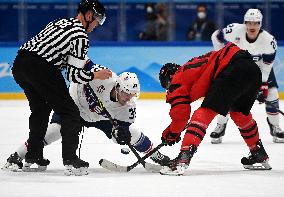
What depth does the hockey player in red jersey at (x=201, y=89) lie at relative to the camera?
5.11 metres

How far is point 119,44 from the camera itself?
38.0 ft

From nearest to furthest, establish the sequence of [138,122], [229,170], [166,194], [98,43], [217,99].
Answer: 1. [166,194]
2. [217,99]
3. [229,170]
4. [138,122]
5. [98,43]

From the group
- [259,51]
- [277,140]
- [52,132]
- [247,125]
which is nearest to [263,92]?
[259,51]

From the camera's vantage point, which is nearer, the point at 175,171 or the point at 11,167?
the point at 175,171

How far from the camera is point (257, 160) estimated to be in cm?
548

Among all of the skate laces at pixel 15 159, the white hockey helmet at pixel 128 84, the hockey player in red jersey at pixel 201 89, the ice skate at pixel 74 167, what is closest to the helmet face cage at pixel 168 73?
the hockey player in red jersey at pixel 201 89

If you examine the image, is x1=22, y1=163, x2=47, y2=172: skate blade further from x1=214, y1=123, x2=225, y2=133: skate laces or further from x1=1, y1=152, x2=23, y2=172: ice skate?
x1=214, y1=123, x2=225, y2=133: skate laces

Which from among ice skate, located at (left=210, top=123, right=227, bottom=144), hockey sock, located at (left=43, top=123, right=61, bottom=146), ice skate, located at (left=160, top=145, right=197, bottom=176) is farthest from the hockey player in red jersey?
ice skate, located at (left=210, top=123, right=227, bottom=144)

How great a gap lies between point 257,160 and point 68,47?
1430mm

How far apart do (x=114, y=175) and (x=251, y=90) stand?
3.30 ft

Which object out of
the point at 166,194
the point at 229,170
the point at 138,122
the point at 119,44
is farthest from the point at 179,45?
the point at 166,194

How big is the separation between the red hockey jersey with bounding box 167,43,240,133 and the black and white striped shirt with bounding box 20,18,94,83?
1.72 feet

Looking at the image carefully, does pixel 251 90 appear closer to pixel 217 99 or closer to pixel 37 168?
pixel 217 99

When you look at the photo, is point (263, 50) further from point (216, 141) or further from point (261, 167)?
point (261, 167)
